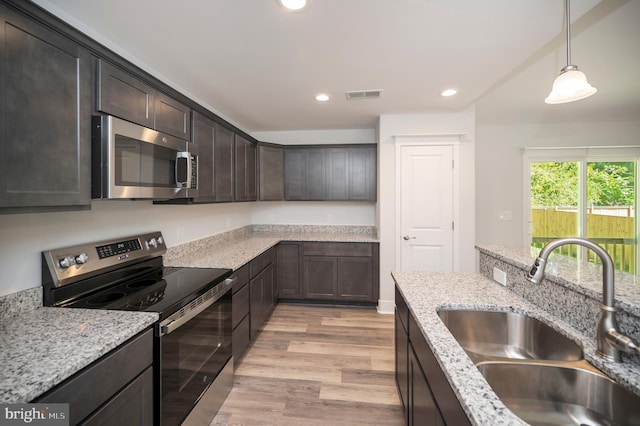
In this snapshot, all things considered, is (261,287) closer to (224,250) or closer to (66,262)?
(224,250)

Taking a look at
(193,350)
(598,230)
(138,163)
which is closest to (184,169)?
(138,163)

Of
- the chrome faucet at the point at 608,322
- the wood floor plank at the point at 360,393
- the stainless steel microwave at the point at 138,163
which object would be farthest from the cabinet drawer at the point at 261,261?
the chrome faucet at the point at 608,322

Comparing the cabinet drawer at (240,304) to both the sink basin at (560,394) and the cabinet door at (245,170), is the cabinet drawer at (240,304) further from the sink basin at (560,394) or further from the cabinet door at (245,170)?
the sink basin at (560,394)

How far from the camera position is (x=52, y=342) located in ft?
3.37

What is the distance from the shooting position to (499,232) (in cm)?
426

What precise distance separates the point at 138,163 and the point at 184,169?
14.2 inches

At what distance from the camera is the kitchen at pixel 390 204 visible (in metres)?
1.47

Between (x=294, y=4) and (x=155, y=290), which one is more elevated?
(x=294, y=4)

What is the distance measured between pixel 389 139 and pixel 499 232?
2.43 meters

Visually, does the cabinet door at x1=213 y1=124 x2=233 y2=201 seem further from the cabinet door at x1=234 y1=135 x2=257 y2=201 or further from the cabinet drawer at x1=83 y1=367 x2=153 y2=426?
the cabinet drawer at x1=83 y1=367 x2=153 y2=426

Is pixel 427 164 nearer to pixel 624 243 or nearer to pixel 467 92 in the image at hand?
pixel 467 92

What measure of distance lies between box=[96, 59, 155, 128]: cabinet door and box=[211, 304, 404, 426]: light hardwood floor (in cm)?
197

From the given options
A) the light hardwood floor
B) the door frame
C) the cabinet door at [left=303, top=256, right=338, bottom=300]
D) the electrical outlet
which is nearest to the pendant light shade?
the electrical outlet

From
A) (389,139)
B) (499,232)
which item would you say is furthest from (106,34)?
(499,232)
